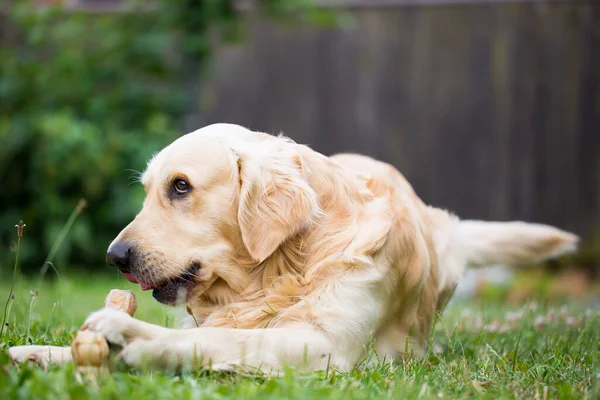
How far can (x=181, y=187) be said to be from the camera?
2.74m

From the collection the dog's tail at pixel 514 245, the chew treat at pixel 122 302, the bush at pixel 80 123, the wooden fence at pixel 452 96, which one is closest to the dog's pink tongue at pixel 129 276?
the chew treat at pixel 122 302

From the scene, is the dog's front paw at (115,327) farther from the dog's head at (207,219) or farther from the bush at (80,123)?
the bush at (80,123)

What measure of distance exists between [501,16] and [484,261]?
15.7 ft

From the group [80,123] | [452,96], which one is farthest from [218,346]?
[452,96]

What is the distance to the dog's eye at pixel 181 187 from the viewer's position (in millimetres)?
2738

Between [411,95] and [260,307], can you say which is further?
[411,95]

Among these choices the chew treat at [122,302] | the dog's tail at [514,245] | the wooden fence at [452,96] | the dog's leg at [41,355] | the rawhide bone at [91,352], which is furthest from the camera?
the wooden fence at [452,96]

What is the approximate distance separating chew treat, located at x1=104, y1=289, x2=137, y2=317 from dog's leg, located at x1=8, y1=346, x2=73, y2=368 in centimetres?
24

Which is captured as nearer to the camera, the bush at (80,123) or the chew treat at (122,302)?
the chew treat at (122,302)

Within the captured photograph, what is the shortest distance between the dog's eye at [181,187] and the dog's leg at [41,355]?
0.75 metres

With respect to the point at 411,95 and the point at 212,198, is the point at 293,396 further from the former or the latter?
the point at 411,95

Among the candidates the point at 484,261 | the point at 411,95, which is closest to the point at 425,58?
the point at 411,95

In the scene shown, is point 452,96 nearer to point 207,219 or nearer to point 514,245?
point 514,245

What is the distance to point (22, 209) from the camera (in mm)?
7277
